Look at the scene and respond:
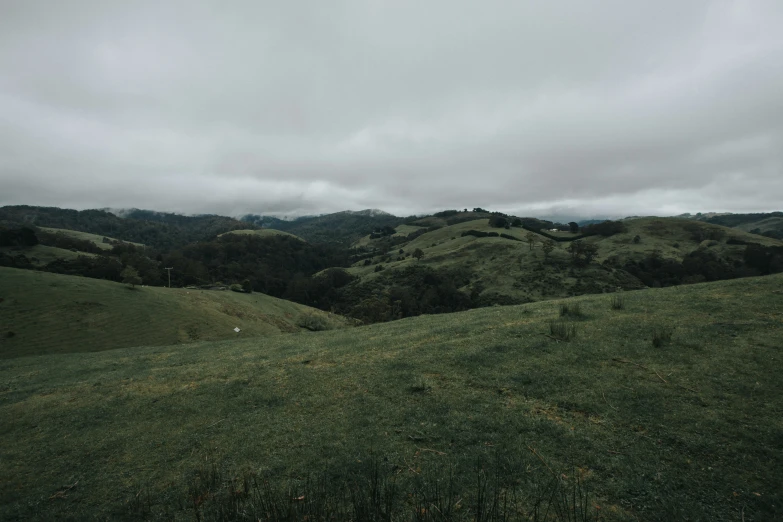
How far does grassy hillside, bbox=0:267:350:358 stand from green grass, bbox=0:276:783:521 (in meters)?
26.5

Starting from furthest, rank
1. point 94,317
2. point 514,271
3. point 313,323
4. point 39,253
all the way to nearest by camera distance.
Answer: point 514,271, point 39,253, point 313,323, point 94,317

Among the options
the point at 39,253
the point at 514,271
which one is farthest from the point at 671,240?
the point at 39,253

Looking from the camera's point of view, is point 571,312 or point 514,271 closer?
point 571,312

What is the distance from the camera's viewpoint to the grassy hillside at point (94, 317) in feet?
110

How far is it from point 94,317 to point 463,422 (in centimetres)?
4676

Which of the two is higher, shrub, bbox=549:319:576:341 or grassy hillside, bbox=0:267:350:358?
shrub, bbox=549:319:576:341

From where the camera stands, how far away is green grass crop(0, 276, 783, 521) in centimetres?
544

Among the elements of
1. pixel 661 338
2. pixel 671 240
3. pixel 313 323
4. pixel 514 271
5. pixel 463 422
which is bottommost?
pixel 313 323

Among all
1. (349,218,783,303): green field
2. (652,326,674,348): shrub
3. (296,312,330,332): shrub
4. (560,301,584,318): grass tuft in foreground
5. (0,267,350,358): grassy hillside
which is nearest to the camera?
(652,326,674,348): shrub

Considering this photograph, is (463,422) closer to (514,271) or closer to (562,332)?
(562,332)

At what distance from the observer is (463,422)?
7.23 meters

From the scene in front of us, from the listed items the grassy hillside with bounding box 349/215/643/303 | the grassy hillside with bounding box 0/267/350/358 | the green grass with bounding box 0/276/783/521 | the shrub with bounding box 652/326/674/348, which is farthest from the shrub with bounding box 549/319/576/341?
the grassy hillside with bounding box 349/215/643/303

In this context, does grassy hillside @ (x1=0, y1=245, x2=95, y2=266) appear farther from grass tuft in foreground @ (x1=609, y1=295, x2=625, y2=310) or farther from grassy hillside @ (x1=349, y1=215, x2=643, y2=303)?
grass tuft in foreground @ (x1=609, y1=295, x2=625, y2=310)

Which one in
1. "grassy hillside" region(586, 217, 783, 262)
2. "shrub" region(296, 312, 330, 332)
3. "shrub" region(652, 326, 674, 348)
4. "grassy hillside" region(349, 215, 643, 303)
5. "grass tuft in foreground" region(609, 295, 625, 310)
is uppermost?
"grassy hillside" region(586, 217, 783, 262)
